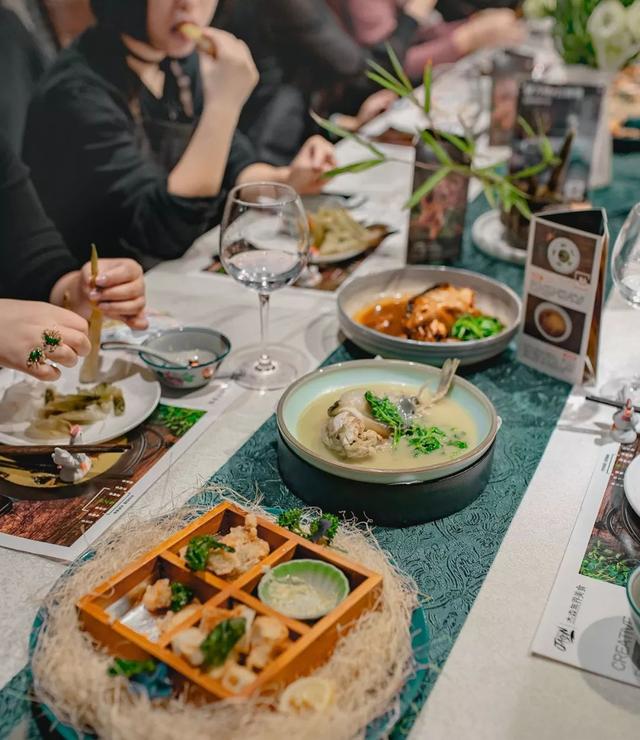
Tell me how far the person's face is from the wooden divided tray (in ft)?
4.23

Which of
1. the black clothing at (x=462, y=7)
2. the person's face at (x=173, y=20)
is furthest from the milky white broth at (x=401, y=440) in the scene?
the black clothing at (x=462, y=7)

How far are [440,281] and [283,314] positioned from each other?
1.01 ft

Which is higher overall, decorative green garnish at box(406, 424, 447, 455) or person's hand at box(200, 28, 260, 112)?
person's hand at box(200, 28, 260, 112)

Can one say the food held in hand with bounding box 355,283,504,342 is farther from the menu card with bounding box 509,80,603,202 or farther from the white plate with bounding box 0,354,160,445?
the menu card with bounding box 509,80,603,202

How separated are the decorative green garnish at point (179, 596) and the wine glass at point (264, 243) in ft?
1.75

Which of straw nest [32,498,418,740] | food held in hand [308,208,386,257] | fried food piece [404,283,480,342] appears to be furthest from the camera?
food held in hand [308,208,386,257]

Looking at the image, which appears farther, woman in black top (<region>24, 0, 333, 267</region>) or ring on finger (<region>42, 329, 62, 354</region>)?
woman in black top (<region>24, 0, 333, 267</region>)

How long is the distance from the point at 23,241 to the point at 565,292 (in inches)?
38.2

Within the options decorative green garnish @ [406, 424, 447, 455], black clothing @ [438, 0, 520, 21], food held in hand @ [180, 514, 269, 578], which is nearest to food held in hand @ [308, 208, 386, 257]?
decorative green garnish @ [406, 424, 447, 455]

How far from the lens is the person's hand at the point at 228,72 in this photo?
1993 millimetres

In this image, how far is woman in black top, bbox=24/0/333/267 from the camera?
1587 mm

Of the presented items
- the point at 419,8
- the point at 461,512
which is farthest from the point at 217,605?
the point at 419,8

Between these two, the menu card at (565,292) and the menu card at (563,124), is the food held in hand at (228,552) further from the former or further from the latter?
the menu card at (563,124)

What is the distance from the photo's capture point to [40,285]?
1530 millimetres
